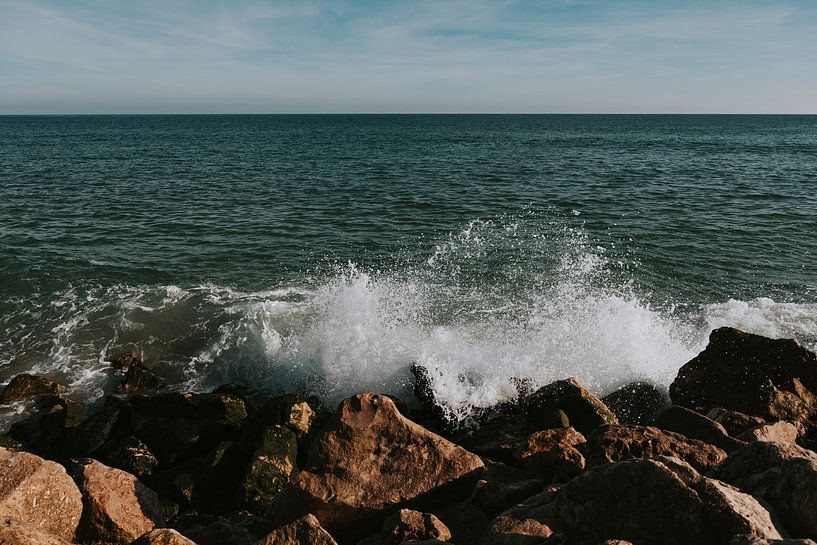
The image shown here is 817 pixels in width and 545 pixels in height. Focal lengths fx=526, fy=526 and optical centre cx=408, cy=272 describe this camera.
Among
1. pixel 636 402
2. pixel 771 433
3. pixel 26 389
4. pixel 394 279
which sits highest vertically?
pixel 771 433

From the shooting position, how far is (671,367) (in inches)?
444

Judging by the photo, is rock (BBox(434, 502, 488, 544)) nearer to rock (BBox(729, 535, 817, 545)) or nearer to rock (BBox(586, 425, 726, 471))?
rock (BBox(586, 425, 726, 471))

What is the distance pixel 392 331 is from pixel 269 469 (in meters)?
5.41

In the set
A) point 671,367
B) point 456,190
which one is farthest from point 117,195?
point 671,367

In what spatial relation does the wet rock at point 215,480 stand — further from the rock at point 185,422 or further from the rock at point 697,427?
the rock at point 697,427

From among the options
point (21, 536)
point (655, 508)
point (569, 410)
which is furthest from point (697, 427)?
point (21, 536)

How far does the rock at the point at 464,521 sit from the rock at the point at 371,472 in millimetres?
311

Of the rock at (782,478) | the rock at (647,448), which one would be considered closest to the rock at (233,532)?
the rock at (647,448)

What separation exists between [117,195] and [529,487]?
3012 centimetres

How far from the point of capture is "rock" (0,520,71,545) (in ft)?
15.7

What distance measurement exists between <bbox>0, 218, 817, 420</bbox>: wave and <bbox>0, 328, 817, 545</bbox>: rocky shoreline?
2.77 ft

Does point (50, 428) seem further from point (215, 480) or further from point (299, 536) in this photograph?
point (299, 536)

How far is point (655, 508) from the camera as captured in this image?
14.6 feet

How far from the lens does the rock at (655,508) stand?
418 cm
